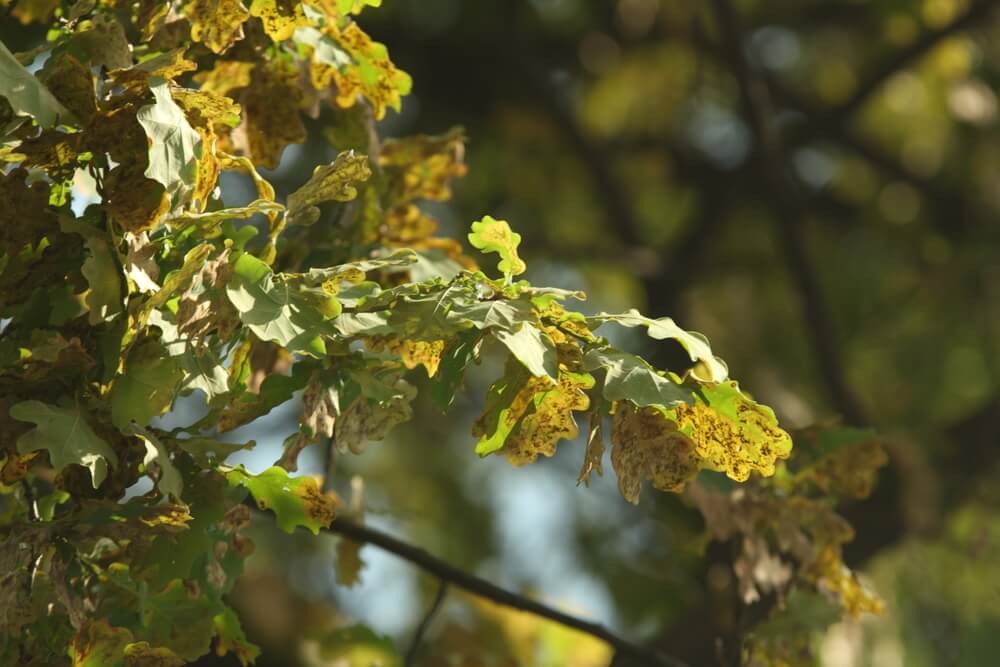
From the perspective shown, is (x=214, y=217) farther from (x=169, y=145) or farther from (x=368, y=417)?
(x=368, y=417)

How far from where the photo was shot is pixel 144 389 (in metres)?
0.89

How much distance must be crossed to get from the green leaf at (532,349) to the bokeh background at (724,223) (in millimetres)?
1899

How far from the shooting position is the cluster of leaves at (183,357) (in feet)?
2.87

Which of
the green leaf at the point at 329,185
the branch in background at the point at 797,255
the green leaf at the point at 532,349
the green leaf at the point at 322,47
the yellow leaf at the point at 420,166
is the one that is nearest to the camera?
the green leaf at the point at 532,349

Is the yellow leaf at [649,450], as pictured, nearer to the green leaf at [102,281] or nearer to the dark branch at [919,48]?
the green leaf at [102,281]

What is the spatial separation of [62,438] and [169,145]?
0.70ft

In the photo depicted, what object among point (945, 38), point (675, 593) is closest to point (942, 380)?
point (945, 38)

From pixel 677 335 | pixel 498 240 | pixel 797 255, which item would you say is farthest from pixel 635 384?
pixel 797 255

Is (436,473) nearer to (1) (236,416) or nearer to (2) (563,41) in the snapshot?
(2) (563,41)

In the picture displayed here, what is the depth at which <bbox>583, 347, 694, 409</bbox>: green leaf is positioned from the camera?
2.78 feet

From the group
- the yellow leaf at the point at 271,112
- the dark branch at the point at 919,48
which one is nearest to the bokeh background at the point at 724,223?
the dark branch at the point at 919,48

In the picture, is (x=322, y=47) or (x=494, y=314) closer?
(x=494, y=314)

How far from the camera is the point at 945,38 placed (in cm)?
298

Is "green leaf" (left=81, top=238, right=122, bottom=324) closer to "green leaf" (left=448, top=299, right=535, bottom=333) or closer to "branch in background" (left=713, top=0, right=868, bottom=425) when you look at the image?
"green leaf" (left=448, top=299, right=535, bottom=333)
